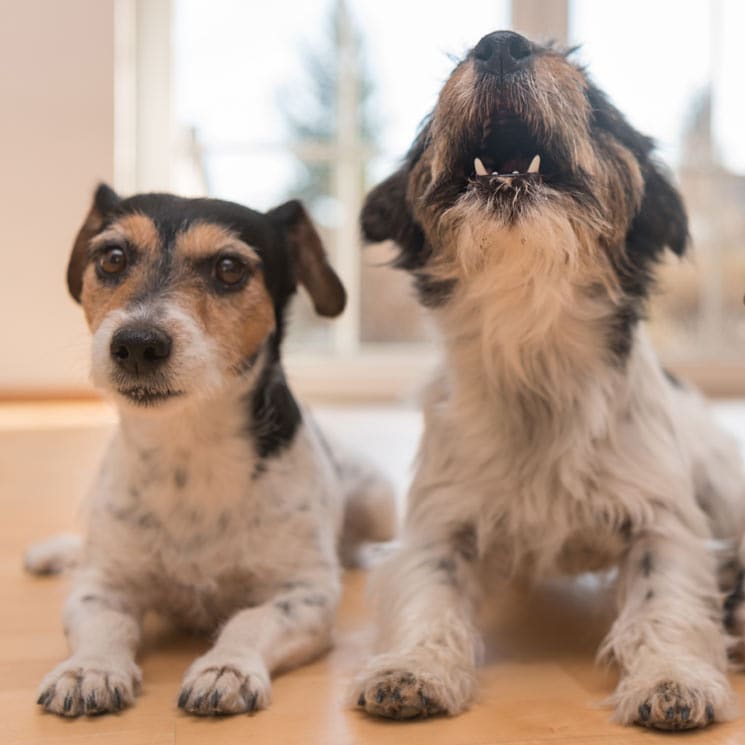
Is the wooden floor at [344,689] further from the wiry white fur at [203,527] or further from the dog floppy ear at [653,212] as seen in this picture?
the dog floppy ear at [653,212]

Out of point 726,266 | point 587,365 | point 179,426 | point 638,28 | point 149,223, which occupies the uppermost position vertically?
point 638,28

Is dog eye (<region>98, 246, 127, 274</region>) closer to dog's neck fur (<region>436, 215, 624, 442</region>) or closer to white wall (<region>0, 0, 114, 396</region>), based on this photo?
dog's neck fur (<region>436, 215, 624, 442</region>)

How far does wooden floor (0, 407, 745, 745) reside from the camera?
1.60 m

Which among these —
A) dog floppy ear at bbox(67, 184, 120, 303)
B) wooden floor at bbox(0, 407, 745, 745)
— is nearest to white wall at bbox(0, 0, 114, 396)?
wooden floor at bbox(0, 407, 745, 745)

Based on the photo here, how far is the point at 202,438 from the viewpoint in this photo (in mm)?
2152

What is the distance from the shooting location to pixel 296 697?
70.4 inches

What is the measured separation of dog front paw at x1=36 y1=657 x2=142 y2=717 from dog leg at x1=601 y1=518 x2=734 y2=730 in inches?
30.6

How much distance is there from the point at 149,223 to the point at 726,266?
6.06 m

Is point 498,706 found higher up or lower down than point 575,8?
lower down

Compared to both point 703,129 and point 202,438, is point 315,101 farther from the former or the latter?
point 202,438

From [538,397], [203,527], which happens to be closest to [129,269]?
[203,527]

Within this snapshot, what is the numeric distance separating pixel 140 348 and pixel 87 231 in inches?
20.0

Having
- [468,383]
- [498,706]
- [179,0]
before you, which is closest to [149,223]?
[468,383]

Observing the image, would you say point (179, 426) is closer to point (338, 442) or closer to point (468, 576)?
point (468, 576)
